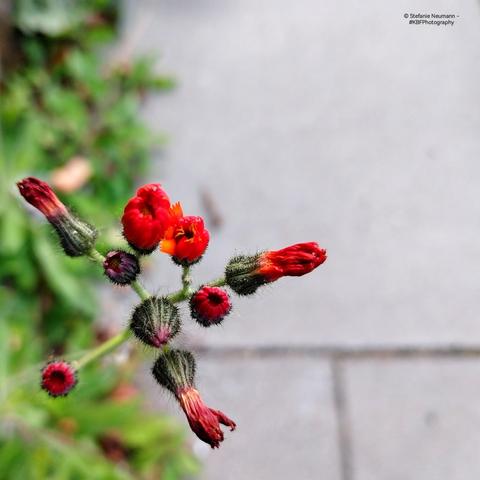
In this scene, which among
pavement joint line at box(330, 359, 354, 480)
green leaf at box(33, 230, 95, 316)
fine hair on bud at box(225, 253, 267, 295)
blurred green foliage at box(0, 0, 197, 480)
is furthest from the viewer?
pavement joint line at box(330, 359, 354, 480)

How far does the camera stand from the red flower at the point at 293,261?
5.29ft

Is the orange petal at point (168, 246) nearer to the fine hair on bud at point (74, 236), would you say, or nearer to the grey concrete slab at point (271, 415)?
the fine hair on bud at point (74, 236)

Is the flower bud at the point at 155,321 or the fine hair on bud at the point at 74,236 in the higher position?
the fine hair on bud at the point at 74,236

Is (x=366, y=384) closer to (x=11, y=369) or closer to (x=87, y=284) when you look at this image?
(x=87, y=284)

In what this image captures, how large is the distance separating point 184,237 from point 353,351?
2.45 metres

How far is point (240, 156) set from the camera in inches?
171

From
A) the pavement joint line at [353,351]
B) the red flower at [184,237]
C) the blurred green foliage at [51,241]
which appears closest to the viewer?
the red flower at [184,237]

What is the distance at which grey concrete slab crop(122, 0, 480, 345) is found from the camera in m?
3.91

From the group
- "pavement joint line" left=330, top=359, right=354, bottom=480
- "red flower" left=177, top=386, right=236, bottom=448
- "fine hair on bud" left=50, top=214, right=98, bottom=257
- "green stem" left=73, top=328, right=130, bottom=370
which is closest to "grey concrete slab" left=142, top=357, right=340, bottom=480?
"pavement joint line" left=330, top=359, right=354, bottom=480

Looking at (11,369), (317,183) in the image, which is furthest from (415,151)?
(11,369)

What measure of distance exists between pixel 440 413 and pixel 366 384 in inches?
15.8

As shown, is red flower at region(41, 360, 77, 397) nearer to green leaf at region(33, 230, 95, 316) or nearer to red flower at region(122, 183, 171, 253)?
red flower at region(122, 183, 171, 253)

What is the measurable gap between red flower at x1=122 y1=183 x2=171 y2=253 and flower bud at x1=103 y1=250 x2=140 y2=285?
85mm

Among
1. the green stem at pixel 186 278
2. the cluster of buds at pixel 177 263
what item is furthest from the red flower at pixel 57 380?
the green stem at pixel 186 278
